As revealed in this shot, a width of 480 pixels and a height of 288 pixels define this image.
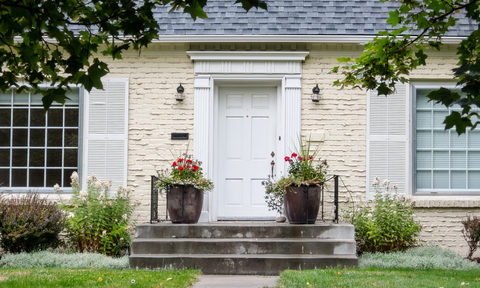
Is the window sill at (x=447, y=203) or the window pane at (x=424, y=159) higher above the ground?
the window pane at (x=424, y=159)

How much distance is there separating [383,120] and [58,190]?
5.12 m

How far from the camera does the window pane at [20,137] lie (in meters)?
9.55

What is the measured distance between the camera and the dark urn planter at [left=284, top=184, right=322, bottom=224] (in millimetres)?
8297

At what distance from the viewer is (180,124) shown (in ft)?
30.9

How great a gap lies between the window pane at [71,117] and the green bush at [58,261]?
242 centimetres

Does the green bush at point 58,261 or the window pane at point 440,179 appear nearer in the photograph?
the green bush at point 58,261

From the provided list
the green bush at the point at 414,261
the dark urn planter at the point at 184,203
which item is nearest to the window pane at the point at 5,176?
the dark urn planter at the point at 184,203

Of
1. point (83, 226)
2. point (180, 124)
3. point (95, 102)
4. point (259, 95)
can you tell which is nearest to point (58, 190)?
point (83, 226)

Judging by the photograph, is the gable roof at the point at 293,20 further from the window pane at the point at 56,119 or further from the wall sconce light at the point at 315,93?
the window pane at the point at 56,119

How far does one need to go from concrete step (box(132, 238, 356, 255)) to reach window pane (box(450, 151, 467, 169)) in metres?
2.67

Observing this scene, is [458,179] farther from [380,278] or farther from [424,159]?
[380,278]

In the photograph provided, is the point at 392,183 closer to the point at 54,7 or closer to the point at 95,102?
the point at 95,102

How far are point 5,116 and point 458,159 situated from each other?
7.29 m

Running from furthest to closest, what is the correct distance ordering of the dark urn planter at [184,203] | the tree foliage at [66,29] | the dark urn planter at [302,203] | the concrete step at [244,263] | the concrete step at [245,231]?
the dark urn planter at [184,203], the dark urn planter at [302,203], the concrete step at [245,231], the concrete step at [244,263], the tree foliage at [66,29]
